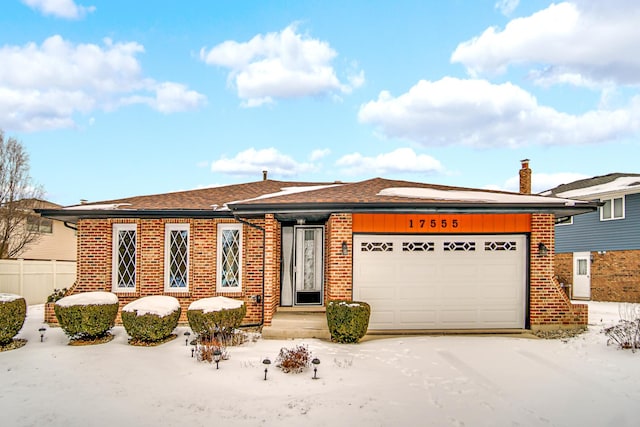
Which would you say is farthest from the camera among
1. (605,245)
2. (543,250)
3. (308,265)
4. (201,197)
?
(605,245)

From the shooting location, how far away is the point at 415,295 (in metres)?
9.66

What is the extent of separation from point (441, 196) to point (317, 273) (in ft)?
13.7

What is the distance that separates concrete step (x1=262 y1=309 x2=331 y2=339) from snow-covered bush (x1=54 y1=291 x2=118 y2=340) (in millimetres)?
3389

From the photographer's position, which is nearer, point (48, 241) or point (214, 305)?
point (214, 305)

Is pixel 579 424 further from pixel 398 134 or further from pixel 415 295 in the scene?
pixel 398 134

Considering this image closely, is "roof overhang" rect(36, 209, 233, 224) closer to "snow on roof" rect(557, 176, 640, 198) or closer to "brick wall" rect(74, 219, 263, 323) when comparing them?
"brick wall" rect(74, 219, 263, 323)

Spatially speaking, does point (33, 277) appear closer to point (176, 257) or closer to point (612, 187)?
point (176, 257)

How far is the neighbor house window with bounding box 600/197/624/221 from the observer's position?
1820 centimetres

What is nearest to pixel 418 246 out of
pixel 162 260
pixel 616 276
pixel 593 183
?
pixel 162 260

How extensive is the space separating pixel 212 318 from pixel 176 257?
9.98ft

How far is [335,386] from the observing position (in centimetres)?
604

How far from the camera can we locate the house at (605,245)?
17641 mm

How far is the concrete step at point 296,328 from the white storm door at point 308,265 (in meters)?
1.75

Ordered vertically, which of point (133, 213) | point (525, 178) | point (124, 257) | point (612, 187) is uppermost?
point (525, 178)
